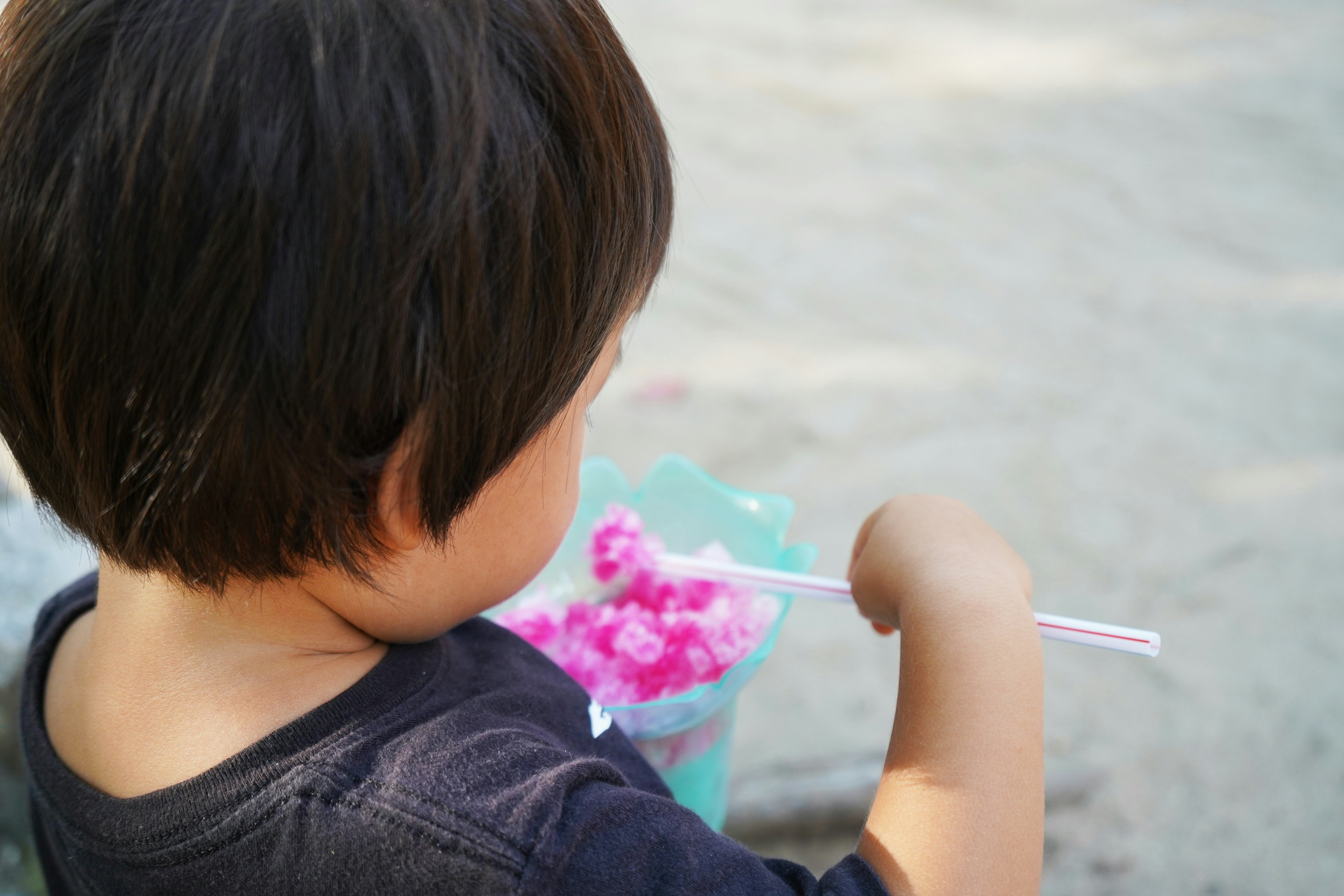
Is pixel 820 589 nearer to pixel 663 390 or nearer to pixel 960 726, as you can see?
pixel 960 726

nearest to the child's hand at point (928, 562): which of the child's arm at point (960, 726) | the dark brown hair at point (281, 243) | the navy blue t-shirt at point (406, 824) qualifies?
the child's arm at point (960, 726)

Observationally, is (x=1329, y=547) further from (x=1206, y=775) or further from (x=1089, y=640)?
(x=1089, y=640)

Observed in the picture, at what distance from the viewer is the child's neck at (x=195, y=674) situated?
22.6 inches

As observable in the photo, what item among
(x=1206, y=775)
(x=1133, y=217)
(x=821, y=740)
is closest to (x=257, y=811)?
(x=821, y=740)

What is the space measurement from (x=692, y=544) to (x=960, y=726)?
1.33 ft

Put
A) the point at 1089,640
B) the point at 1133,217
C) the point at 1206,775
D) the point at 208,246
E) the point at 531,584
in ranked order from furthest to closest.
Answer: the point at 1133,217 → the point at 1206,775 → the point at 531,584 → the point at 1089,640 → the point at 208,246

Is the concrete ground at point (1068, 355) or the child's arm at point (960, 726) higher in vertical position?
the child's arm at point (960, 726)

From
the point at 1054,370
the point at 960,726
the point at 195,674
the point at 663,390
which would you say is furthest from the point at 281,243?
the point at 1054,370

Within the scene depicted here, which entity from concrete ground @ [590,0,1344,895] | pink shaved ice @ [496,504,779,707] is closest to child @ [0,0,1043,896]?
pink shaved ice @ [496,504,779,707]

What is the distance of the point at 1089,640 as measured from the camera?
752 mm

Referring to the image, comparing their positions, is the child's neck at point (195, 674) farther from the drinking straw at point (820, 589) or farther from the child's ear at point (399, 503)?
the drinking straw at point (820, 589)

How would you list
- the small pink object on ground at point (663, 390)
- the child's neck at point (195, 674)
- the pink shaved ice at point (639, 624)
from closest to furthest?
1. the child's neck at point (195, 674)
2. the pink shaved ice at point (639, 624)
3. the small pink object on ground at point (663, 390)

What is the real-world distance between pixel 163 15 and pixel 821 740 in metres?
1.24

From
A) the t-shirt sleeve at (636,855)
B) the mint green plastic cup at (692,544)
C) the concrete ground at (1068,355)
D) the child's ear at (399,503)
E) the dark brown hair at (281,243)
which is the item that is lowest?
the concrete ground at (1068,355)
